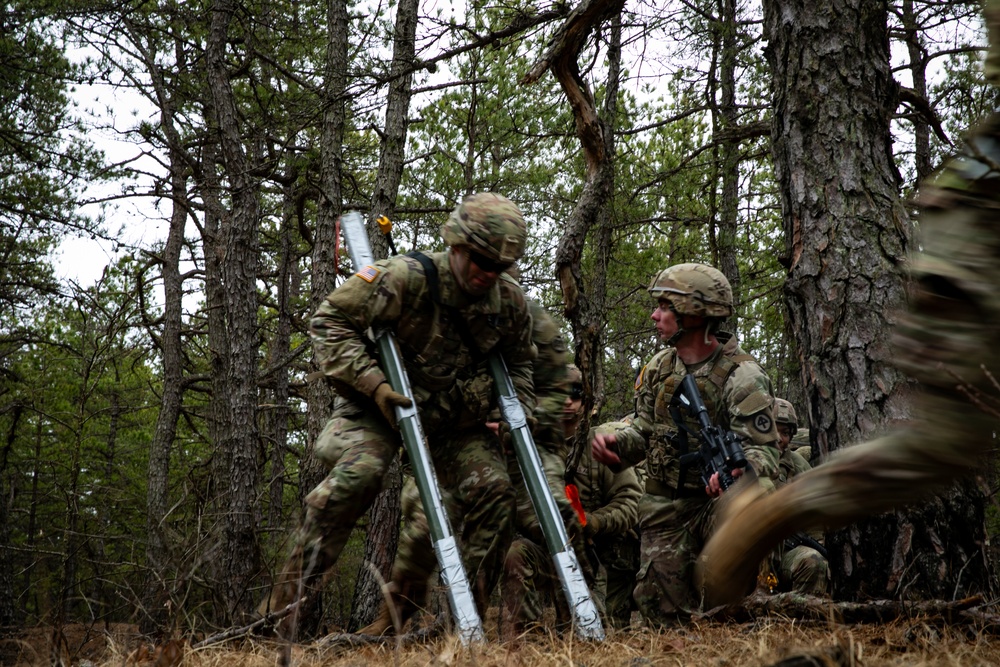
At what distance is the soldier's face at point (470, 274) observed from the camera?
174 inches

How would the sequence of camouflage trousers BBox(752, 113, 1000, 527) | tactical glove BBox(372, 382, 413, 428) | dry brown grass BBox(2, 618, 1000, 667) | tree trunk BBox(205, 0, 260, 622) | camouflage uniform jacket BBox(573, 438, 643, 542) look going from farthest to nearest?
tree trunk BBox(205, 0, 260, 622), camouflage uniform jacket BBox(573, 438, 643, 542), tactical glove BBox(372, 382, 413, 428), dry brown grass BBox(2, 618, 1000, 667), camouflage trousers BBox(752, 113, 1000, 527)

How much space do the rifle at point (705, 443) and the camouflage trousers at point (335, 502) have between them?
176 centimetres

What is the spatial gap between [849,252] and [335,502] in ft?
8.66

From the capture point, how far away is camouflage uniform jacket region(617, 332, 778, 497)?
497 cm

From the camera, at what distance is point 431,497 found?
398 cm

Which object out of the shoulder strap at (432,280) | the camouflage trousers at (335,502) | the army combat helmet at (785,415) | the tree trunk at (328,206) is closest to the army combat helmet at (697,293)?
the shoulder strap at (432,280)

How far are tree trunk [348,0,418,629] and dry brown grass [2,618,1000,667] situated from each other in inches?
144

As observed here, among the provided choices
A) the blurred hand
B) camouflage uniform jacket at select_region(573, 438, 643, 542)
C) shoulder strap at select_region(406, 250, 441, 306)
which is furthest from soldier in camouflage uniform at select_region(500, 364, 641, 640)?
shoulder strap at select_region(406, 250, 441, 306)

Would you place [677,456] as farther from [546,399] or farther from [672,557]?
[546,399]

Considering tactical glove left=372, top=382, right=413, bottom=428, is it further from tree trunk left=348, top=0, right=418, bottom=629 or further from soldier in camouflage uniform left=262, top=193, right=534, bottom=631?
tree trunk left=348, top=0, right=418, bottom=629

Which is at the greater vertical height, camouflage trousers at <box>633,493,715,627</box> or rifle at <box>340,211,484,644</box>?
rifle at <box>340,211,484,644</box>

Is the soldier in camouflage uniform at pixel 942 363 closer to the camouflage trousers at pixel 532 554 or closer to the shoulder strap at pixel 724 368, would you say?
the camouflage trousers at pixel 532 554

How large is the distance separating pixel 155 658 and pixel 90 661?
505 mm

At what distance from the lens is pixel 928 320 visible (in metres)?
1.61
